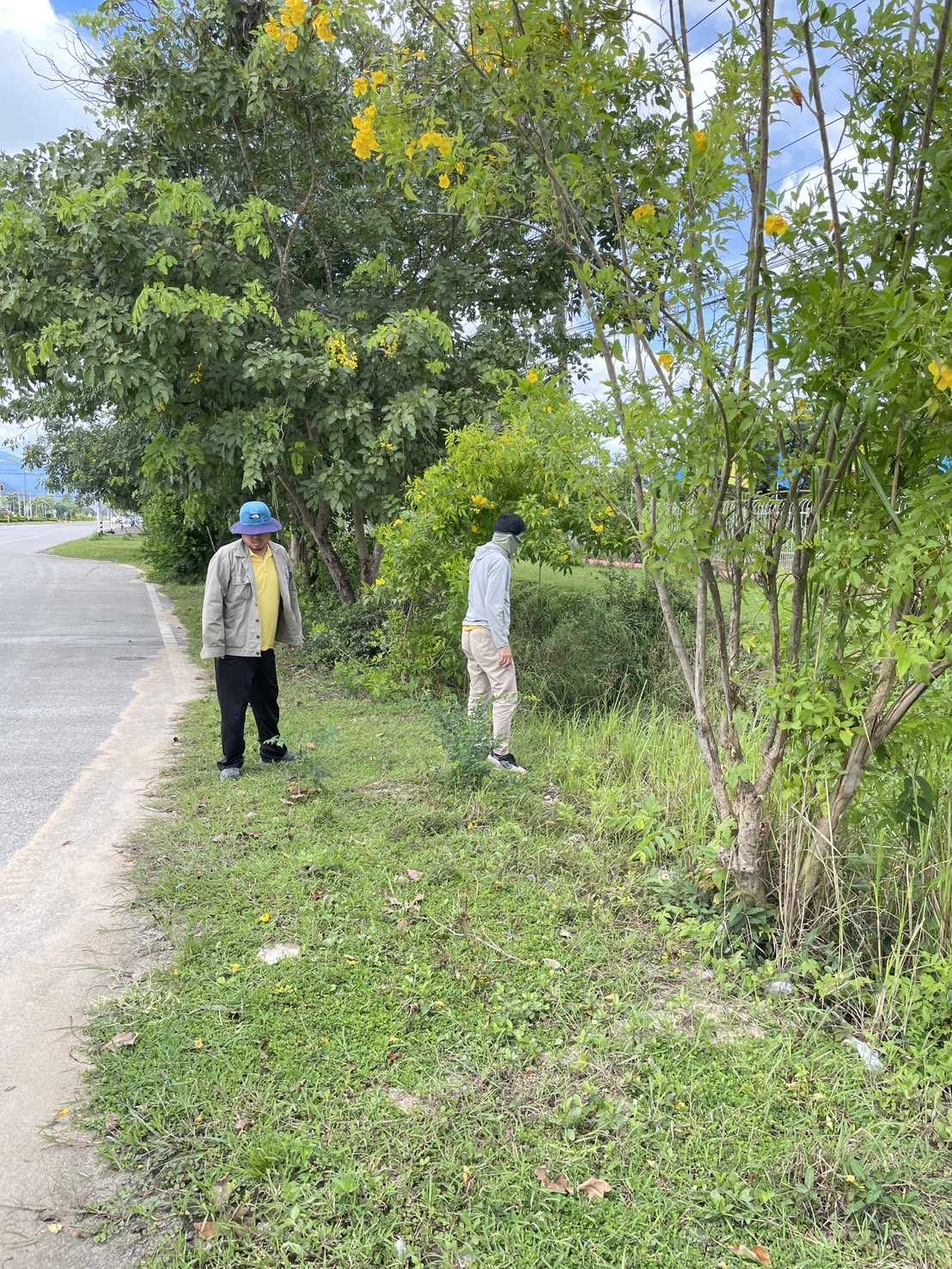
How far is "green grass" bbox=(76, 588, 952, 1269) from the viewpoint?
2092mm

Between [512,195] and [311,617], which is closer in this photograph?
[512,195]

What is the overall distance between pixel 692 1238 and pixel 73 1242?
1527 millimetres

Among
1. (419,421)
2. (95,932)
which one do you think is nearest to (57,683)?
(419,421)

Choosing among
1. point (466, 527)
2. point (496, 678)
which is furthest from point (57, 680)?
point (496, 678)

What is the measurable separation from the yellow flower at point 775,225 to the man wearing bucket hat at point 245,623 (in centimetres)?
369

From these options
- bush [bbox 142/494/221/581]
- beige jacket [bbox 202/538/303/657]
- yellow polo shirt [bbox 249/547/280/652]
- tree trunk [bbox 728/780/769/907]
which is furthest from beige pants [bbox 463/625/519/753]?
bush [bbox 142/494/221/581]

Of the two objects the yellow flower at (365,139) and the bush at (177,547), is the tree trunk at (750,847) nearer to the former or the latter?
the yellow flower at (365,139)

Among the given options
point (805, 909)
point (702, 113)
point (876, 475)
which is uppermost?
point (702, 113)

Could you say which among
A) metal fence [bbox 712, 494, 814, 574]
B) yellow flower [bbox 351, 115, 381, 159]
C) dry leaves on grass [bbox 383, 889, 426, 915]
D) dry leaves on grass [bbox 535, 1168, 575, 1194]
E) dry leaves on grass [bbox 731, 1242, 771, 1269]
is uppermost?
yellow flower [bbox 351, 115, 381, 159]

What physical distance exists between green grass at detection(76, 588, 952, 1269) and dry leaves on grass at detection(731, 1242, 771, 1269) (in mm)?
23

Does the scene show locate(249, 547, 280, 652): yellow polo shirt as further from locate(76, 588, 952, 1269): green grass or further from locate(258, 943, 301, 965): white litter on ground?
locate(258, 943, 301, 965): white litter on ground

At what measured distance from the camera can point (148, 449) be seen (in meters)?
8.86

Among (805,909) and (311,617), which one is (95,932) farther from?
(311,617)

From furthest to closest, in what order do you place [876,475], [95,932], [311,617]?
1. [311,617]
2. [95,932]
3. [876,475]
